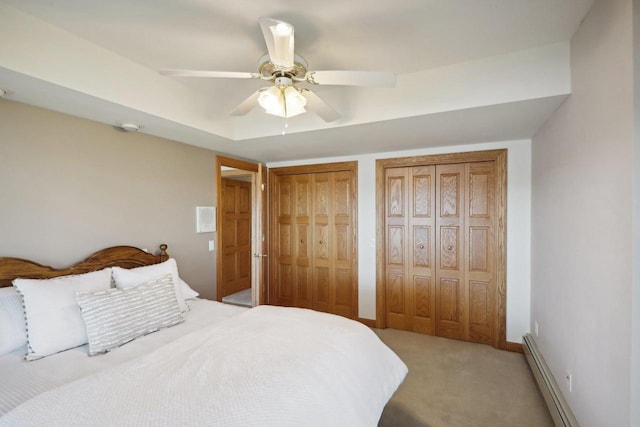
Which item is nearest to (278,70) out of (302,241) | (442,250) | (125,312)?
(125,312)

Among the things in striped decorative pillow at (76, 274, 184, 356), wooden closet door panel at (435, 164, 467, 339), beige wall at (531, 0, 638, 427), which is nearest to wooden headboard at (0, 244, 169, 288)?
striped decorative pillow at (76, 274, 184, 356)

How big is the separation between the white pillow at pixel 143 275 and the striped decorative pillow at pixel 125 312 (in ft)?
0.47

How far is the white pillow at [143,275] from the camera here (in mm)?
2079

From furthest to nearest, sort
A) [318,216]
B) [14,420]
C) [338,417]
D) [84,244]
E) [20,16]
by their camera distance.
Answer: [318,216] < [84,244] < [20,16] < [338,417] < [14,420]

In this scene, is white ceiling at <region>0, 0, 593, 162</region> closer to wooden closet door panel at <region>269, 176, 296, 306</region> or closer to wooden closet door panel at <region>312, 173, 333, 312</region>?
wooden closet door panel at <region>312, 173, 333, 312</region>

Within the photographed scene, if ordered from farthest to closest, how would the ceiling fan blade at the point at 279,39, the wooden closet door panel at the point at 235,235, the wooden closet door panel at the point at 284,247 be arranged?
the wooden closet door panel at the point at 235,235 < the wooden closet door panel at the point at 284,247 < the ceiling fan blade at the point at 279,39

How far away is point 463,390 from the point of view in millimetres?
2375

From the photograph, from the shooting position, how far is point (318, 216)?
399 cm

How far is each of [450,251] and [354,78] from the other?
2.49 meters

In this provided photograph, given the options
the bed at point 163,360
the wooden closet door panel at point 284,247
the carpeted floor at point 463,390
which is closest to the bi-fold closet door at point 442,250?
the carpeted floor at point 463,390

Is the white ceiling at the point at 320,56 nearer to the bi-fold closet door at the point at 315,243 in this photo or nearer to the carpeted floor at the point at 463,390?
the bi-fold closet door at the point at 315,243

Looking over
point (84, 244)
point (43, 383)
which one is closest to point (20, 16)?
point (84, 244)

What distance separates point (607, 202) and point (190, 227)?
3.16 metres

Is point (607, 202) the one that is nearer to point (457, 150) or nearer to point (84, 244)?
point (457, 150)
